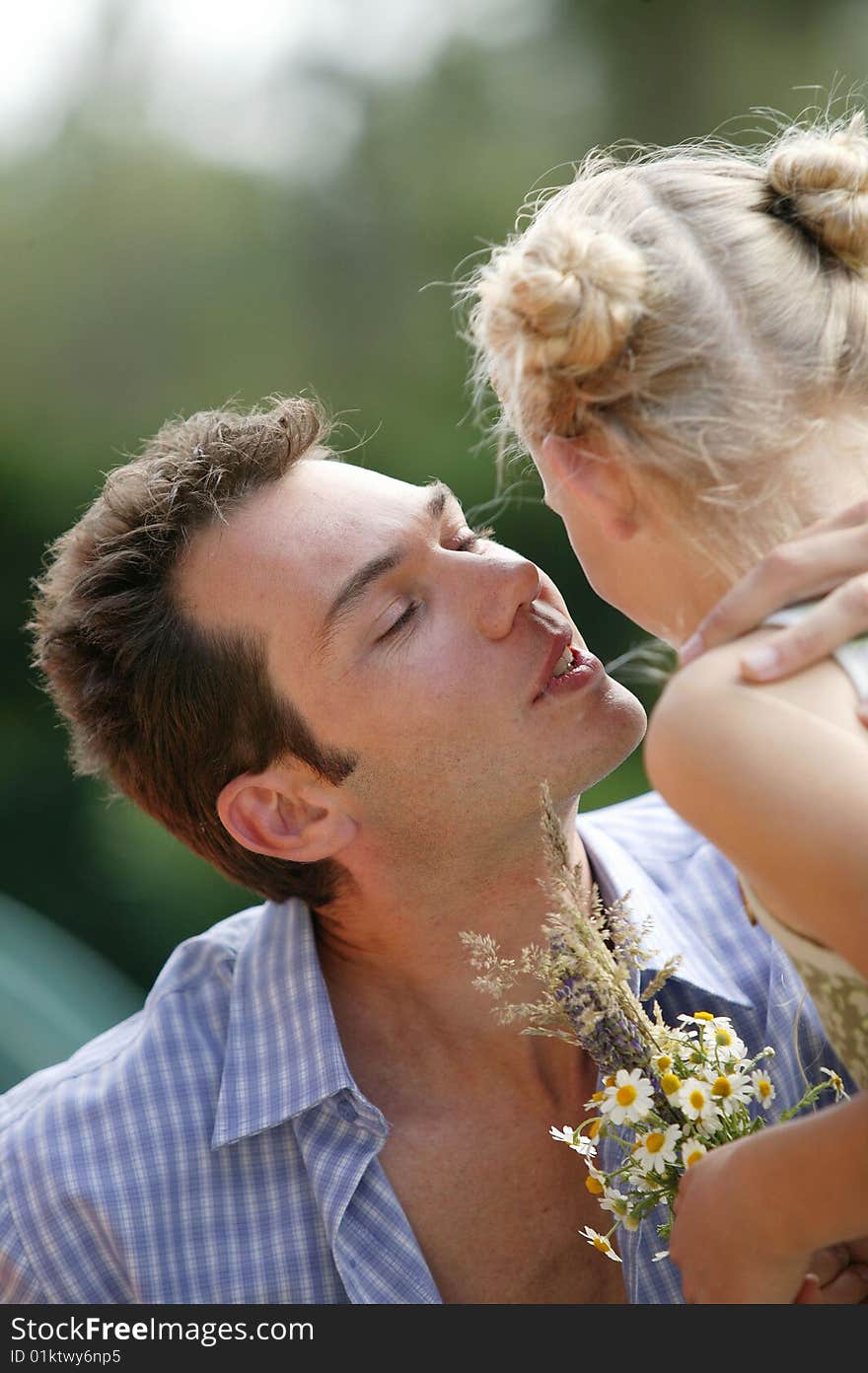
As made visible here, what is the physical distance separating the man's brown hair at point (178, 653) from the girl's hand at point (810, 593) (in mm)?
1080

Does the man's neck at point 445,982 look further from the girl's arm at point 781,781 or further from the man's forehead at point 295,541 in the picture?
the girl's arm at point 781,781

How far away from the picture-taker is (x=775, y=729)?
158 centimetres

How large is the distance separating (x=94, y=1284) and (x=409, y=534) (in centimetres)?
148

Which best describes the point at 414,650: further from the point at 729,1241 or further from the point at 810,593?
the point at 729,1241

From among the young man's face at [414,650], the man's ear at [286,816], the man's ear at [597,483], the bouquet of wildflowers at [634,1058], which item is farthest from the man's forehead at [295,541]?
the bouquet of wildflowers at [634,1058]

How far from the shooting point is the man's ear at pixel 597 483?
1975 millimetres

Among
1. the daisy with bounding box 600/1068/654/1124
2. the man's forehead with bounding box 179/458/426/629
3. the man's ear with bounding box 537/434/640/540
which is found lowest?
the daisy with bounding box 600/1068/654/1124

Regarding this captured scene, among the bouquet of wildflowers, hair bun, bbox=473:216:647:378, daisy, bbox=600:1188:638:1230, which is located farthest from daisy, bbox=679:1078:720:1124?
hair bun, bbox=473:216:647:378

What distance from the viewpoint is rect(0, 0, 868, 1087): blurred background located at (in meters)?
6.44

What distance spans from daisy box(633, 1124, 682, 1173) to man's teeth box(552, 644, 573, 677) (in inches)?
36.2

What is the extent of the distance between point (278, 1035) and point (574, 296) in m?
1.55

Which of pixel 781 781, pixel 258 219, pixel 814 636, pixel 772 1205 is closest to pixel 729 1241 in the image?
pixel 772 1205

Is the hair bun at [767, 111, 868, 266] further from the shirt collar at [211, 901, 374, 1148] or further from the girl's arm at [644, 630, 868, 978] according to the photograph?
the shirt collar at [211, 901, 374, 1148]

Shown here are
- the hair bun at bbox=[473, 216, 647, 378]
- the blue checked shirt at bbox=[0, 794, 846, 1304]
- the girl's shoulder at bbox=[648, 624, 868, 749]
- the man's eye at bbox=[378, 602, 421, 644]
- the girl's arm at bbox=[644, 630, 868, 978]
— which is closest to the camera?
the girl's arm at bbox=[644, 630, 868, 978]
